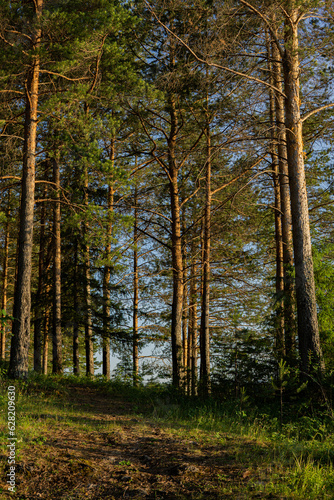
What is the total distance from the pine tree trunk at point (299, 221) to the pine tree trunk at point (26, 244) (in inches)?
253

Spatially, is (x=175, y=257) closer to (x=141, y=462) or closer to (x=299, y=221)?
(x=299, y=221)

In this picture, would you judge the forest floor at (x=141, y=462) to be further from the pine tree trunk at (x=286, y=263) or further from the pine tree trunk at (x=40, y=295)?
the pine tree trunk at (x=40, y=295)

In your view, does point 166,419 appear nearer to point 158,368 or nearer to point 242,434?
point 242,434

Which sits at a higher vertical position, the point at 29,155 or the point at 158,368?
the point at 29,155

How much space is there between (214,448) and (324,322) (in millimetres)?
5676

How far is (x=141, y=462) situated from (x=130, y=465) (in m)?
0.16

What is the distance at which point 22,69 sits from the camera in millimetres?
11539

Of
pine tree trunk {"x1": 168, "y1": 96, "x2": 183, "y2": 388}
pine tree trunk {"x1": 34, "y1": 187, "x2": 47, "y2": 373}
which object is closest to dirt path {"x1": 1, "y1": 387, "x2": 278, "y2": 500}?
pine tree trunk {"x1": 168, "y1": 96, "x2": 183, "y2": 388}

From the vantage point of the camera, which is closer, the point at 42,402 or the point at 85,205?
the point at 42,402

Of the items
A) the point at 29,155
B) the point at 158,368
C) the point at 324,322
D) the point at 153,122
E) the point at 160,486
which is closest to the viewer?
the point at 160,486

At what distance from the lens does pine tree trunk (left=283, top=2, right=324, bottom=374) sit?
336 inches

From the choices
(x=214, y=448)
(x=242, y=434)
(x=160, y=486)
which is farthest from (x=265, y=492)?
(x=242, y=434)

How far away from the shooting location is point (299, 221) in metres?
9.00

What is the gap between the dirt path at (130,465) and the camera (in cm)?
419
